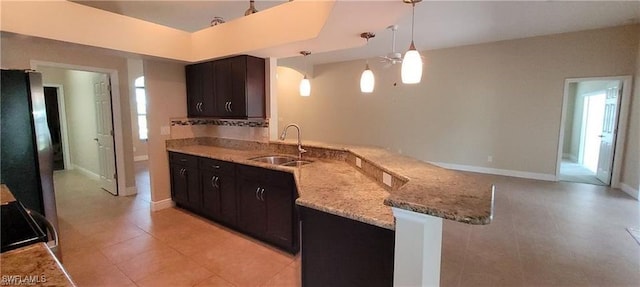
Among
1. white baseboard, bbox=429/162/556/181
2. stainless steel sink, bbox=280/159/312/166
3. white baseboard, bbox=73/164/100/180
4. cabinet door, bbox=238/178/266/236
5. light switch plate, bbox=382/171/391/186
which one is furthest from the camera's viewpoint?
white baseboard, bbox=73/164/100/180

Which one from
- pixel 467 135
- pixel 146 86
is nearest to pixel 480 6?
pixel 467 135

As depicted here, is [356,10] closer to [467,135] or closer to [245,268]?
[245,268]

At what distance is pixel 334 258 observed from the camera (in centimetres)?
159

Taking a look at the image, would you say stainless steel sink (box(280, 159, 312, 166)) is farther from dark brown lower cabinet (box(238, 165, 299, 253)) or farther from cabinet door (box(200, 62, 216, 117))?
cabinet door (box(200, 62, 216, 117))

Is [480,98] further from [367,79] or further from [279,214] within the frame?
[279,214]

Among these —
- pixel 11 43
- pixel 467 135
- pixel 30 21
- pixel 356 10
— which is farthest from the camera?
pixel 467 135

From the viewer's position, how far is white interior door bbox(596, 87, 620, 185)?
5.05m

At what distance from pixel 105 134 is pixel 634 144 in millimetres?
8766

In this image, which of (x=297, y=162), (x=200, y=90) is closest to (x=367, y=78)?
(x=297, y=162)

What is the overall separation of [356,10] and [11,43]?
4.35m

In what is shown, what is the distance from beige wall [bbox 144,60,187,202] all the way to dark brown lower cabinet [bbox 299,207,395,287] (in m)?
3.00

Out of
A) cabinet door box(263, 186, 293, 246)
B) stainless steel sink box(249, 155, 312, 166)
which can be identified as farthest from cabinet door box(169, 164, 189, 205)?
cabinet door box(263, 186, 293, 246)

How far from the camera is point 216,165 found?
3.29 meters

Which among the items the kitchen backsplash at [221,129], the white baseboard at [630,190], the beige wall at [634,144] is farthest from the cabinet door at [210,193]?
the beige wall at [634,144]
